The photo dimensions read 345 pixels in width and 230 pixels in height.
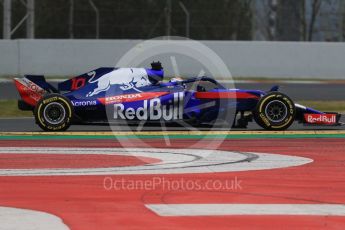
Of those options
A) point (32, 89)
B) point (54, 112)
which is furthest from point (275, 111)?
point (32, 89)

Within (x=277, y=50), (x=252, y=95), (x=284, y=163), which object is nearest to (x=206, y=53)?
(x=277, y=50)

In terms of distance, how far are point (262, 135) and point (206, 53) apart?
18.3m

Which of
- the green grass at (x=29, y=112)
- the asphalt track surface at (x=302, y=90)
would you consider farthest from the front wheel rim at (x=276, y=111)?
the asphalt track surface at (x=302, y=90)

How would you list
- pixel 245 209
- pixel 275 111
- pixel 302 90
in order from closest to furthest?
pixel 245 209, pixel 275 111, pixel 302 90

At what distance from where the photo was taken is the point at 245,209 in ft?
23.9

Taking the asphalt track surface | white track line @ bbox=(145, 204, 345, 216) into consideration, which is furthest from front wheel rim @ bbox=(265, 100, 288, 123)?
the asphalt track surface

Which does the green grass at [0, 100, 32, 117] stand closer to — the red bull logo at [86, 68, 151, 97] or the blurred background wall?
the red bull logo at [86, 68, 151, 97]

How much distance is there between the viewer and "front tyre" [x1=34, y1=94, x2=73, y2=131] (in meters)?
13.8

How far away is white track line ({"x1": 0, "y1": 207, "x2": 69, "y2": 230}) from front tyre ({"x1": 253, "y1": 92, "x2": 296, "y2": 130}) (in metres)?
7.24

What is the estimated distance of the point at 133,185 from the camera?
8.59 meters

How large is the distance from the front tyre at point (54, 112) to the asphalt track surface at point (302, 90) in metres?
9.04

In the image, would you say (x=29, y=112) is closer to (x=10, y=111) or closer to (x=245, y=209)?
(x=10, y=111)

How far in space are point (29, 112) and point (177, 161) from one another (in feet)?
30.7

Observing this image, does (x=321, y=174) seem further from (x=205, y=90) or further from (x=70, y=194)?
(x=205, y=90)
